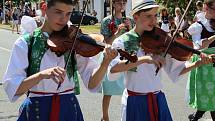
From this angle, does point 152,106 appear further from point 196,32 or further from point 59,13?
point 196,32

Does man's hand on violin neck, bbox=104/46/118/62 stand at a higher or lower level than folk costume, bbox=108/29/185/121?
higher

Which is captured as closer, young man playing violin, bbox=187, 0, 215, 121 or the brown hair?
the brown hair

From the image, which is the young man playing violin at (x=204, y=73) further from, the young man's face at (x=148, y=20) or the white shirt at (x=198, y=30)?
the young man's face at (x=148, y=20)

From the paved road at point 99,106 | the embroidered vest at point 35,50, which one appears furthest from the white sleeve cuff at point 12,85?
the paved road at point 99,106

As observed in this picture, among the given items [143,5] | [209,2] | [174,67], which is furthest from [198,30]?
[143,5]

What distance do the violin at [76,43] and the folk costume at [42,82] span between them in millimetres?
57

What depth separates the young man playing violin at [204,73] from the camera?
560cm

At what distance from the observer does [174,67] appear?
419 centimetres

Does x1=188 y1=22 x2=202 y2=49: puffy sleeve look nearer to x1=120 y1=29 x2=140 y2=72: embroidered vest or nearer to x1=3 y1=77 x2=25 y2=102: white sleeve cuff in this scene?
x1=120 y1=29 x2=140 y2=72: embroidered vest

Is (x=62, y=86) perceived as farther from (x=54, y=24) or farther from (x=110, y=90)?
(x=110, y=90)

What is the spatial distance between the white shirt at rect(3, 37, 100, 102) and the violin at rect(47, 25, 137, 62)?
0.08 metres

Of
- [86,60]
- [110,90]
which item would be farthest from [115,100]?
[86,60]

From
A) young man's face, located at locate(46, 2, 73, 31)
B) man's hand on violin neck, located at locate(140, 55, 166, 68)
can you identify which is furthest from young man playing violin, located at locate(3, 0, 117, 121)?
man's hand on violin neck, located at locate(140, 55, 166, 68)

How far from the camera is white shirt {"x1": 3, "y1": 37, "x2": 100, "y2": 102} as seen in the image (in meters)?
3.27
